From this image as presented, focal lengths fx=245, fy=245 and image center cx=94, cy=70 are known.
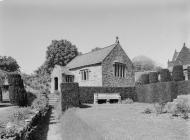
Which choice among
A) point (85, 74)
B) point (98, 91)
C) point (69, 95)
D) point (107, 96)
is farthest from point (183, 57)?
point (69, 95)

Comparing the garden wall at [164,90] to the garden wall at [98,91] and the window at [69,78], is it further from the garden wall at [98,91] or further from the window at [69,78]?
the window at [69,78]

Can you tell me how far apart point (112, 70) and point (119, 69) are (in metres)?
1.67

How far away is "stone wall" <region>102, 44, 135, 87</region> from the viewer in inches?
1409

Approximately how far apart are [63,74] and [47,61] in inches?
1032

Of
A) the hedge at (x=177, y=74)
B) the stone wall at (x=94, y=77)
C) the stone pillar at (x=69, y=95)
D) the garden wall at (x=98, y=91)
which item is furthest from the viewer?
the stone wall at (x=94, y=77)

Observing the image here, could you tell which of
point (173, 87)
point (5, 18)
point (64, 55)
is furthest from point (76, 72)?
point (5, 18)

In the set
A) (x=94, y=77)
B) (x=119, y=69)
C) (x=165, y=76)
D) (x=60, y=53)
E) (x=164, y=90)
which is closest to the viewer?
(x=164, y=90)

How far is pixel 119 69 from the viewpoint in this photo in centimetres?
3759

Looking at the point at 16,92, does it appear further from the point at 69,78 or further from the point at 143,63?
the point at 143,63

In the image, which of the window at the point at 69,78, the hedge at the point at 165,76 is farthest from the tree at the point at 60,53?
the hedge at the point at 165,76

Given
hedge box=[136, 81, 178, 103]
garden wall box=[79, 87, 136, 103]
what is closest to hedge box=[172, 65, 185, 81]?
hedge box=[136, 81, 178, 103]

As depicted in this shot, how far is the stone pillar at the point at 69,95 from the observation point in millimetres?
23312

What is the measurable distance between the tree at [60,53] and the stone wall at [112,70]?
28.7m

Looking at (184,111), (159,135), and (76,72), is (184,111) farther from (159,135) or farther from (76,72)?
(76,72)
